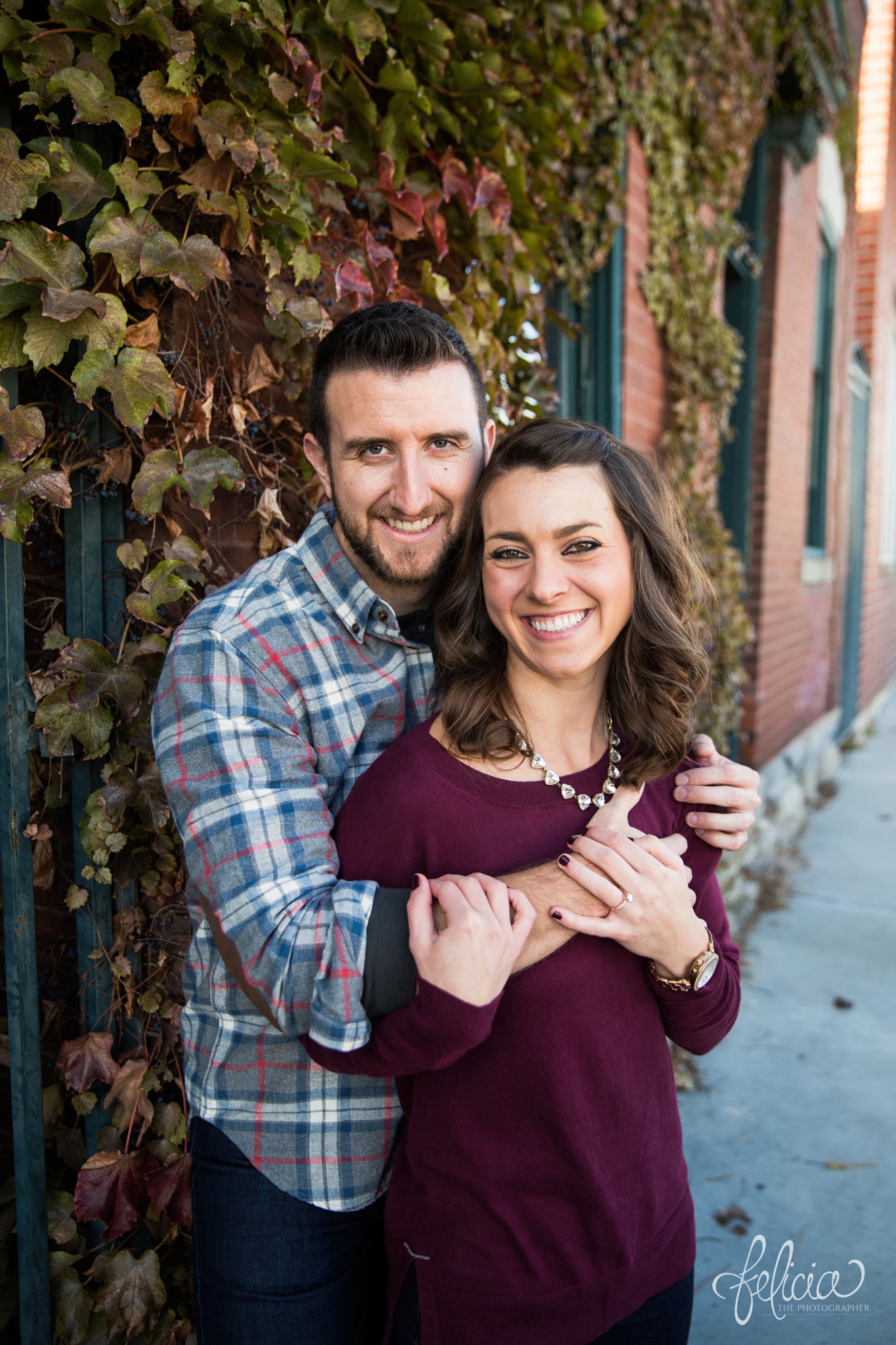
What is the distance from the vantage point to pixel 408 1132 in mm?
1394

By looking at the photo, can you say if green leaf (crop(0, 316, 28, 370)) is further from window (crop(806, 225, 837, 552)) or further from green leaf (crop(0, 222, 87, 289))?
window (crop(806, 225, 837, 552))

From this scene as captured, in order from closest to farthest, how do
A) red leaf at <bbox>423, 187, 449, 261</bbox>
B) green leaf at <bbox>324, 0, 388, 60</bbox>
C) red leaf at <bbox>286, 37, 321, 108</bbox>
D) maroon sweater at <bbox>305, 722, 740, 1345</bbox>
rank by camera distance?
1. maroon sweater at <bbox>305, 722, 740, 1345</bbox>
2. red leaf at <bbox>286, 37, 321, 108</bbox>
3. green leaf at <bbox>324, 0, 388, 60</bbox>
4. red leaf at <bbox>423, 187, 449, 261</bbox>

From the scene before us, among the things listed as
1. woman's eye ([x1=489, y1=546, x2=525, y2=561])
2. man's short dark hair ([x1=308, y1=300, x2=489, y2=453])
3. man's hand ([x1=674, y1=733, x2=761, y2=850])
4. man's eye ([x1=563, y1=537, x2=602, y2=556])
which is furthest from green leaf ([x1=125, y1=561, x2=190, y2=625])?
man's hand ([x1=674, y1=733, x2=761, y2=850])

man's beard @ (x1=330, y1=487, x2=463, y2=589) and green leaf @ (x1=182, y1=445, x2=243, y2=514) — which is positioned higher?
green leaf @ (x1=182, y1=445, x2=243, y2=514)

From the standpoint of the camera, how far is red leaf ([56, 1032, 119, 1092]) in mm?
1725

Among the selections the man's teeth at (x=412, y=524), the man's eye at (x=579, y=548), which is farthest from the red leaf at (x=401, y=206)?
the man's eye at (x=579, y=548)

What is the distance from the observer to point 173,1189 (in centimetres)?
177

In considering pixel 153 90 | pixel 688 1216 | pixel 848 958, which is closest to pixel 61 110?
pixel 153 90

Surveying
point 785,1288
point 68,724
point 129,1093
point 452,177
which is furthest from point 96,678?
point 785,1288

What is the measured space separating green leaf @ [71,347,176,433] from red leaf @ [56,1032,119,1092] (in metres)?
1.14

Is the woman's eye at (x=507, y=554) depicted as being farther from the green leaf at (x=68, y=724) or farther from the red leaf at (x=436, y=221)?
the red leaf at (x=436, y=221)

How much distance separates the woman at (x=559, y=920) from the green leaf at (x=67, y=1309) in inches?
29.1

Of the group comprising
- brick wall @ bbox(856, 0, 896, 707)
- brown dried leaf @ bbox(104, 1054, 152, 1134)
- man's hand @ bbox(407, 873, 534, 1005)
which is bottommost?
brown dried leaf @ bbox(104, 1054, 152, 1134)

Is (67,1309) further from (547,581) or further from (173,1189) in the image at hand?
(547,581)
